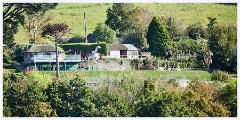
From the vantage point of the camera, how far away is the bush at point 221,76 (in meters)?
13.5

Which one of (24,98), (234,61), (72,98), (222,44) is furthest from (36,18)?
(234,61)

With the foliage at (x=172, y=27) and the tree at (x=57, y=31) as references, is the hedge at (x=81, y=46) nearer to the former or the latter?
the tree at (x=57, y=31)

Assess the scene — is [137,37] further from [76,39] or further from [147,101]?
[147,101]

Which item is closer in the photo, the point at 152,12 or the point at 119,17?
the point at 152,12

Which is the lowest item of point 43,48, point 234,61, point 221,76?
point 221,76

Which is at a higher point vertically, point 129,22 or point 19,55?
point 129,22

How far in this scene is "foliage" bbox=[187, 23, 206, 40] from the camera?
549 inches

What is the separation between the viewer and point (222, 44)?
13758mm

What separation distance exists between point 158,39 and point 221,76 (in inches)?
52.7

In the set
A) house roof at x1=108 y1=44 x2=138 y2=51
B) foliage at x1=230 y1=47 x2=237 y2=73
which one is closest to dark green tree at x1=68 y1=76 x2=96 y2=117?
house roof at x1=108 y1=44 x2=138 y2=51

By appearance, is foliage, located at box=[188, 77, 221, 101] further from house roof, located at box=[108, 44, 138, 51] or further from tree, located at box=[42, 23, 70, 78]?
tree, located at box=[42, 23, 70, 78]

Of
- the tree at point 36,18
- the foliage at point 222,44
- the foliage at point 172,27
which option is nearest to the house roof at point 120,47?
the foliage at point 172,27

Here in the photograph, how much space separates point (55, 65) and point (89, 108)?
120 centimetres

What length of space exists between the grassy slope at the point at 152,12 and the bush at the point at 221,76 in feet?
3.03
